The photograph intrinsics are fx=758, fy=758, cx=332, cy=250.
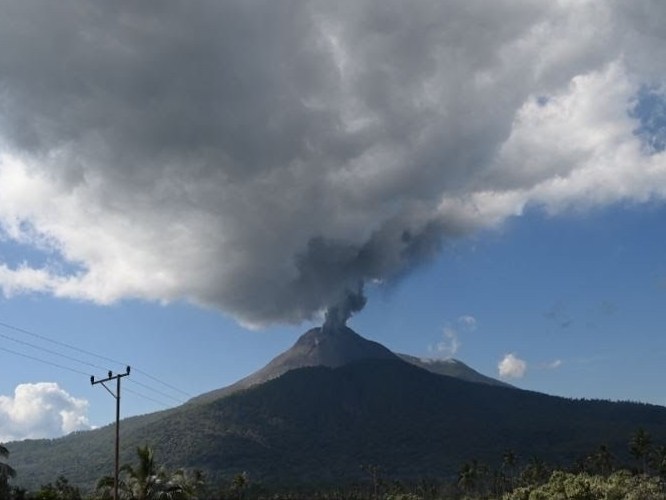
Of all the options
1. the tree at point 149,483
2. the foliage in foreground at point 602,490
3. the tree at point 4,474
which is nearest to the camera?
the tree at point 149,483

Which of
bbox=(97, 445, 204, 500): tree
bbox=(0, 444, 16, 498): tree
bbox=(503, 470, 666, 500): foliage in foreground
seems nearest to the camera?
bbox=(97, 445, 204, 500): tree

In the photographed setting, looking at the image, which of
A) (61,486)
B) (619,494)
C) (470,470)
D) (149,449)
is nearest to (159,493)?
(149,449)

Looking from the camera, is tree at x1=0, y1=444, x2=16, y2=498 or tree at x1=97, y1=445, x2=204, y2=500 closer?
tree at x1=97, y1=445, x2=204, y2=500

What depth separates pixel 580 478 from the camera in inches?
2751

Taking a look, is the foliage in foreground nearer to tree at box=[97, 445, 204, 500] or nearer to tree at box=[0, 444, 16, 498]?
tree at box=[97, 445, 204, 500]

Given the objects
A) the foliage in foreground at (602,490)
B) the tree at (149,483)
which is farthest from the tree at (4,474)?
the foliage in foreground at (602,490)

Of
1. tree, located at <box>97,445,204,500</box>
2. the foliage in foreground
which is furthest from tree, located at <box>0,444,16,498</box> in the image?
the foliage in foreground

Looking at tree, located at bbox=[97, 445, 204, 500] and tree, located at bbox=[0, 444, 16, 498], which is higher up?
tree, located at bbox=[0, 444, 16, 498]

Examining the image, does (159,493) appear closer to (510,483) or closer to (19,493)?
(19,493)

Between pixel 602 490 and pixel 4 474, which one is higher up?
pixel 4 474

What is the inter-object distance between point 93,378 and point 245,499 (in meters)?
152

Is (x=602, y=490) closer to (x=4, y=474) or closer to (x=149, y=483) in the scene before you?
(x=149, y=483)

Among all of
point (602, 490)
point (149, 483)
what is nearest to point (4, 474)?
Result: point (149, 483)

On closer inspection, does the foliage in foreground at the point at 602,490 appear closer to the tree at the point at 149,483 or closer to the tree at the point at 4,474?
the tree at the point at 149,483
